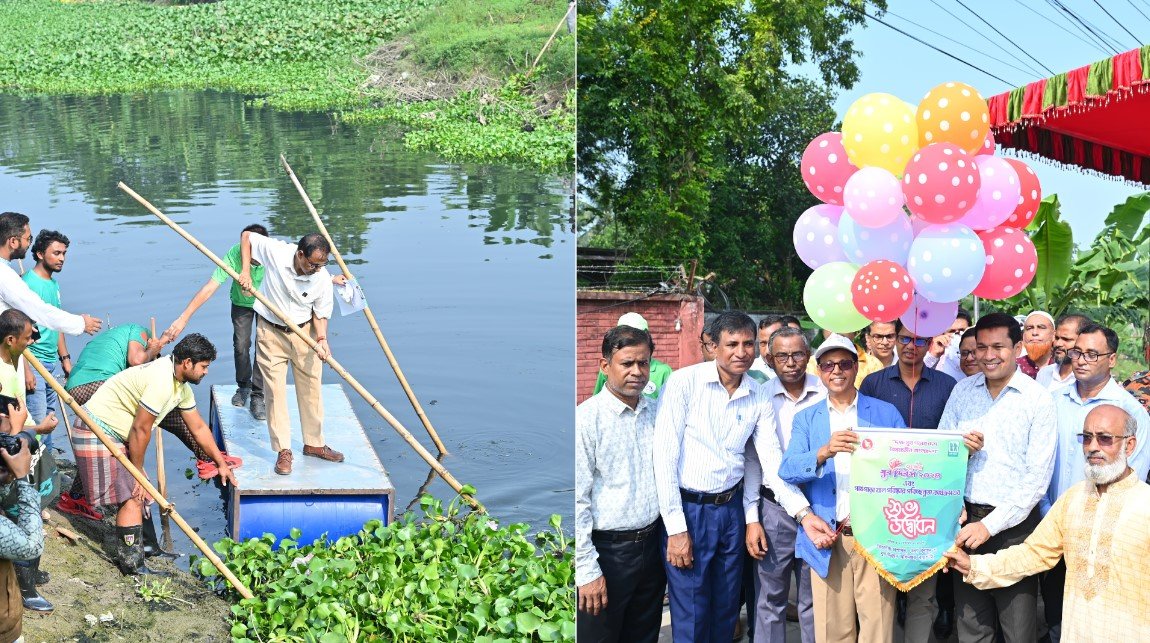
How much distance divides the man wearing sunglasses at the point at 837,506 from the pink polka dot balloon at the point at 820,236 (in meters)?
0.46

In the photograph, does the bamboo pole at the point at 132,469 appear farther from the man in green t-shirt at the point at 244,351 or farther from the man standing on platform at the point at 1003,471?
the man standing on platform at the point at 1003,471

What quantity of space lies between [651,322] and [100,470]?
7.45 ft

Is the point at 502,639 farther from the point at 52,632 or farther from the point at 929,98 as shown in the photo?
the point at 929,98

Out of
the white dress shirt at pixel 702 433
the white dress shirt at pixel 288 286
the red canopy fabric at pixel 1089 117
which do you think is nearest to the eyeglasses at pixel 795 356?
the white dress shirt at pixel 702 433

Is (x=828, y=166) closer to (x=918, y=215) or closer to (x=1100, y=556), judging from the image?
(x=918, y=215)

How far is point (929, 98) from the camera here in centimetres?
402

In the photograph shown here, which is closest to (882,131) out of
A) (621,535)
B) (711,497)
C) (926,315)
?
(926,315)

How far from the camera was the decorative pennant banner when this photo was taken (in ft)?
12.5

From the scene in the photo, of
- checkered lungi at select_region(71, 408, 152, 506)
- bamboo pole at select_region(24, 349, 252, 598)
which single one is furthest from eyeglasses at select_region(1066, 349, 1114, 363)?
checkered lungi at select_region(71, 408, 152, 506)

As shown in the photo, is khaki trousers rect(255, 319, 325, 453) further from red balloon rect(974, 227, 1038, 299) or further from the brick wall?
red balloon rect(974, 227, 1038, 299)

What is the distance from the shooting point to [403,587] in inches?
195

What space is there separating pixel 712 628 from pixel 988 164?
171cm

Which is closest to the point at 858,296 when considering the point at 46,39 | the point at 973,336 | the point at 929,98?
the point at 973,336

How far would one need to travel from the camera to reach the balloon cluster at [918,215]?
154 inches
